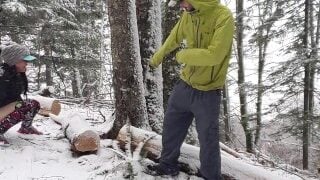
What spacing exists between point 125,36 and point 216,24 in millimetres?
1787

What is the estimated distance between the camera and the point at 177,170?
4.34 metres

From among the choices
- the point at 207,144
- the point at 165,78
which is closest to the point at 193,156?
the point at 207,144

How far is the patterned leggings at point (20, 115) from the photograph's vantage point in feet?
17.4

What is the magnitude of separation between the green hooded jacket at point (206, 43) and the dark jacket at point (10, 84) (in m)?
2.21

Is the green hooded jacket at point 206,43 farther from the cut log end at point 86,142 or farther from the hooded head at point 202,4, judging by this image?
the cut log end at point 86,142

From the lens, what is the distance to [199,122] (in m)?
3.90

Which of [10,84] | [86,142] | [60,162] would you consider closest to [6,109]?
[10,84]

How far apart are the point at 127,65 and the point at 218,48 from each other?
6.28 ft

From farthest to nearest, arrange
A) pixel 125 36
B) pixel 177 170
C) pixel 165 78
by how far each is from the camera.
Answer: pixel 165 78 → pixel 125 36 → pixel 177 170

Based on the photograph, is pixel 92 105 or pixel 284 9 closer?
pixel 92 105

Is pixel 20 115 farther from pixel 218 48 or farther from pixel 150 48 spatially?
pixel 218 48

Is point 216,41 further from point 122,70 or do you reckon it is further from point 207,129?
point 122,70

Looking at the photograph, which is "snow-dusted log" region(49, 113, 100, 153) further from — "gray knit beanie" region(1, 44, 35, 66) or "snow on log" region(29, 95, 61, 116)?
"snow on log" region(29, 95, 61, 116)

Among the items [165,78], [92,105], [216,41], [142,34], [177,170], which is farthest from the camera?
[92,105]
